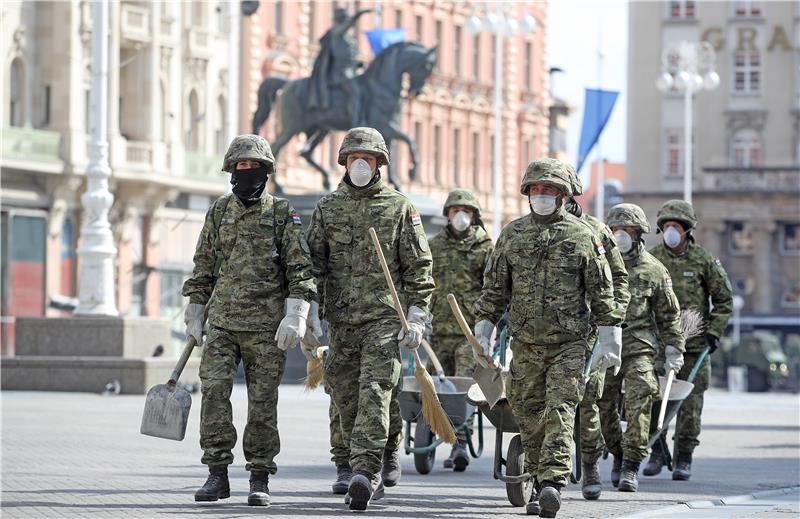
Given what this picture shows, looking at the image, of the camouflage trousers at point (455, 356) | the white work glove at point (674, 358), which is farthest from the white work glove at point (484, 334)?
the camouflage trousers at point (455, 356)

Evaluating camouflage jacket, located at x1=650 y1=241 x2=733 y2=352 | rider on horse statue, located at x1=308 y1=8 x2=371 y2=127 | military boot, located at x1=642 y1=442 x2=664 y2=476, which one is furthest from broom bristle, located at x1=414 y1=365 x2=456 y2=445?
rider on horse statue, located at x1=308 y1=8 x2=371 y2=127

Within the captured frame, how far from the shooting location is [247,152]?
1277 centimetres

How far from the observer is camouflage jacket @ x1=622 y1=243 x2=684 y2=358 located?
15.5 m

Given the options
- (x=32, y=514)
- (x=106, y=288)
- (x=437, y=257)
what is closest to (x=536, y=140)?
(x=106, y=288)

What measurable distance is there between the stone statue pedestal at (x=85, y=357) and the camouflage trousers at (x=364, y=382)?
698 inches

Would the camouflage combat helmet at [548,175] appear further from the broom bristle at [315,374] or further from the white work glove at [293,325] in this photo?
the broom bristle at [315,374]

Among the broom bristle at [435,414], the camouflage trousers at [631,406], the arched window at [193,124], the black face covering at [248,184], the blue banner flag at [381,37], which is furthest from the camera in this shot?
the arched window at [193,124]

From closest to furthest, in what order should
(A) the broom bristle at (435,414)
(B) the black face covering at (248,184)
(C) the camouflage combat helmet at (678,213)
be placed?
(B) the black face covering at (248,184) → (A) the broom bristle at (435,414) → (C) the camouflage combat helmet at (678,213)

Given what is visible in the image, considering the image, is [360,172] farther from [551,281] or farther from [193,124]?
[193,124]

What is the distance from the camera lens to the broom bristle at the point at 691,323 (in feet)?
54.9

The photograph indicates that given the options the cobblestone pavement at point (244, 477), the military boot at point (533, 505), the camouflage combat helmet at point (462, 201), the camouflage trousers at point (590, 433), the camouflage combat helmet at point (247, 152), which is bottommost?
the cobblestone pavement at point (244, 477)

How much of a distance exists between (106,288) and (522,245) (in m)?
19.5

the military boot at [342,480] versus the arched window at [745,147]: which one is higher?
the arched window at [745,147]

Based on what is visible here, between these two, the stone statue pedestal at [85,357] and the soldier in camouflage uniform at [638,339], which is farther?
the stone statue pedestal at [85,357]
